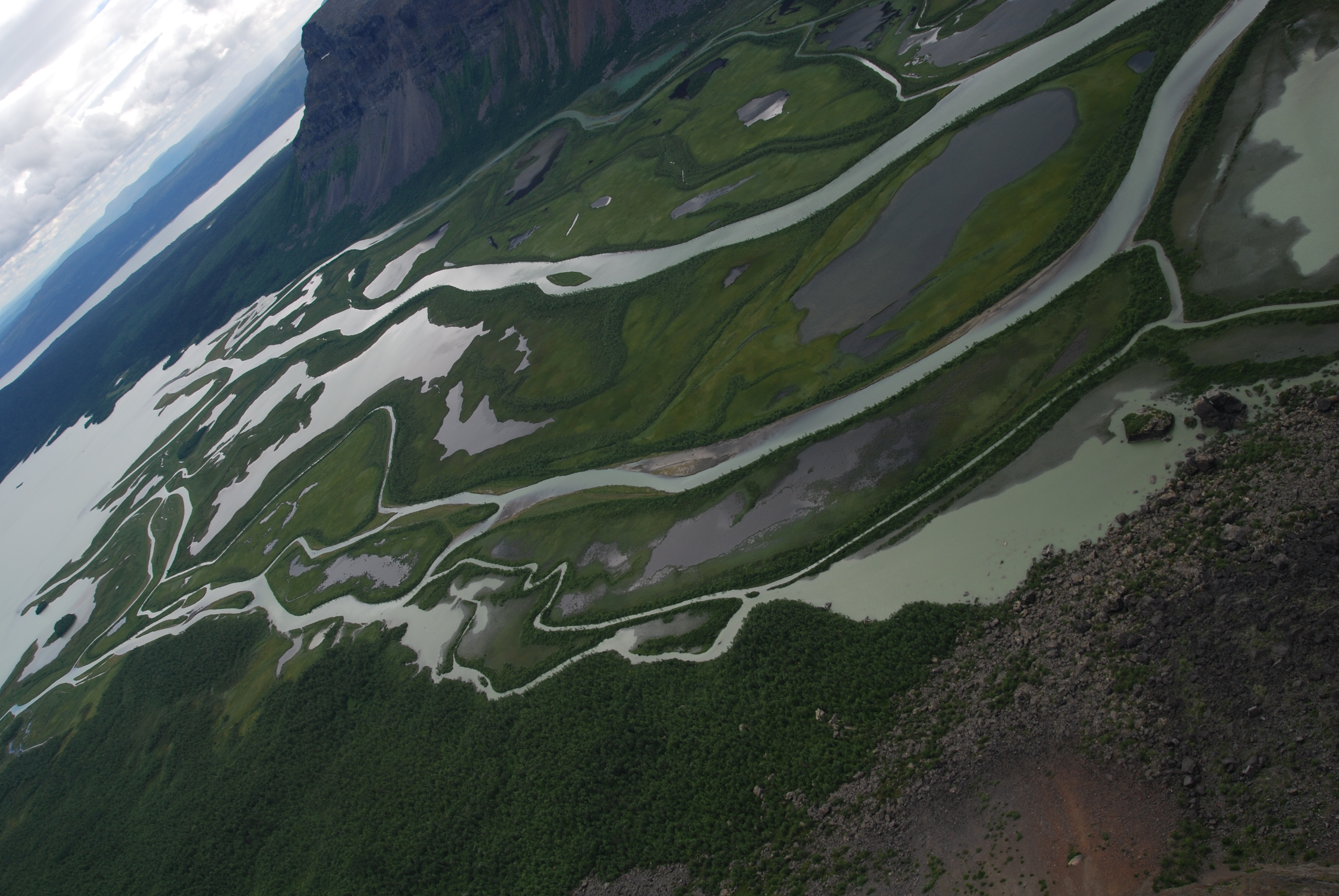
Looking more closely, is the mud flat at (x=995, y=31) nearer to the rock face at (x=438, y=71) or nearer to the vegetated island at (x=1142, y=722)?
the vegetated island at (x=1142, y=722)

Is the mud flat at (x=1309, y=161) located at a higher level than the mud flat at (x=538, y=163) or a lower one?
lower

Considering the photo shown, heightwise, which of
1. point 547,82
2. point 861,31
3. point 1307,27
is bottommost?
point 1307,27

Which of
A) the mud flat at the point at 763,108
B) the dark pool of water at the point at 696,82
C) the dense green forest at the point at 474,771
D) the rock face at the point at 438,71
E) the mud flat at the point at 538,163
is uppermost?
the rock face at the point at 438,71

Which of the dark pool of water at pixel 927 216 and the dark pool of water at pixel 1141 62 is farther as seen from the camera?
the dark pool of water at pixel 927 216

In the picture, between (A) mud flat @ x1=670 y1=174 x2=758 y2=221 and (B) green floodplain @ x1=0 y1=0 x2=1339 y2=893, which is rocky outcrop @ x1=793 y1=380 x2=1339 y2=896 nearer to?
(B) green floodplain @ x1=0 y1=0 x2=1339 y2=893

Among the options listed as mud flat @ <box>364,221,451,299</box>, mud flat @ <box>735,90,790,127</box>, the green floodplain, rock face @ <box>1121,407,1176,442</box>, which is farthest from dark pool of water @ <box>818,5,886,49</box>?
mud flat @ <box>364,221,451,299</box>

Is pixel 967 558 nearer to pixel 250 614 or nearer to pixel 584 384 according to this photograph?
pixel 584 384

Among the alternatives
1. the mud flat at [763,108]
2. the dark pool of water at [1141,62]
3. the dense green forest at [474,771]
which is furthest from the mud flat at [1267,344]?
→ the mud flat at [763,108]

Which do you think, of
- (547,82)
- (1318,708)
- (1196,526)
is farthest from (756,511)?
(547,82)
